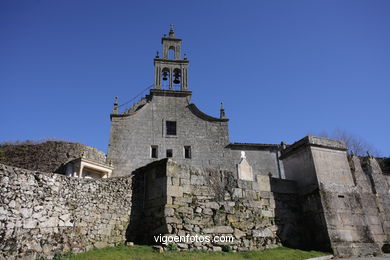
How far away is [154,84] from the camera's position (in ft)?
77.5

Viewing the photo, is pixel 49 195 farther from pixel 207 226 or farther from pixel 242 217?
pixel 242 217

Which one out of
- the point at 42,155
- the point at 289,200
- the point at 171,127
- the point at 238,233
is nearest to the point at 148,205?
the point at 238,233

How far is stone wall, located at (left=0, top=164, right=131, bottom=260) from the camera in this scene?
655 centimetres

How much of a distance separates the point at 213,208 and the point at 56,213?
4.25 m

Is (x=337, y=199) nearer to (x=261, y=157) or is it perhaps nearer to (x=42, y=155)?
(x=261, y=157)

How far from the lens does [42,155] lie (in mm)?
16578

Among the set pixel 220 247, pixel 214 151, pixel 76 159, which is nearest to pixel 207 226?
pixel 220 247

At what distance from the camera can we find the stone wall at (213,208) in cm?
833

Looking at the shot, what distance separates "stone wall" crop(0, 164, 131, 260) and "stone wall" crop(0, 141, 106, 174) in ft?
30.9

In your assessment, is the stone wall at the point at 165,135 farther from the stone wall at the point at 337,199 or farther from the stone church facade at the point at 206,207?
the stone wall at the point at 337,199

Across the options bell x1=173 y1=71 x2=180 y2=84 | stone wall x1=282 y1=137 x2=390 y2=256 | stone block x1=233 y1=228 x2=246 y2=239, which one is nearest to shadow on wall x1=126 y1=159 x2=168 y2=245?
stone block x1=233 y1=228 x2=246 y2=239

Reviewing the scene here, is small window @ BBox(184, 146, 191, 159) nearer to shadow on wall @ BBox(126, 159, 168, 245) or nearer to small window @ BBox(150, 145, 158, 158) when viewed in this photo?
small window @ BBox(150, 145, 158, 158)

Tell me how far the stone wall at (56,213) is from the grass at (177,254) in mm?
500

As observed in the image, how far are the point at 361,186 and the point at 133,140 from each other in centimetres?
1457
